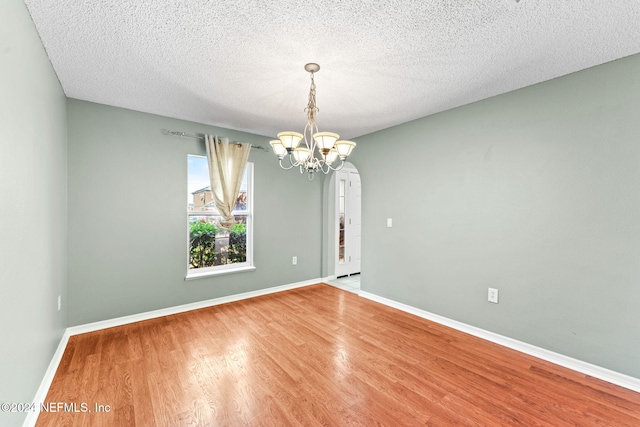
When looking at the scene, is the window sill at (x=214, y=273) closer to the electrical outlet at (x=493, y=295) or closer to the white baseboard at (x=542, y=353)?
the white baseboard at (x=542, y=353)

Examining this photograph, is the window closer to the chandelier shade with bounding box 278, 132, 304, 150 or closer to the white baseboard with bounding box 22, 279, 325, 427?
the white baseboard with bounding box 22, 279, 325, 427

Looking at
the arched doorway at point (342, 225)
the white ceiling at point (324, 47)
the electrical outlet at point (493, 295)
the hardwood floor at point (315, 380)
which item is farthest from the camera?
the arched doorway at point (342, 225)

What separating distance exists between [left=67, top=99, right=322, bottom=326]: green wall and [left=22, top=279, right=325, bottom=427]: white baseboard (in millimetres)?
61

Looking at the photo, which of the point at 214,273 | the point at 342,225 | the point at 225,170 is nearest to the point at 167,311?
the point at 214,273

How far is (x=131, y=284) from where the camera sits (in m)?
3.13

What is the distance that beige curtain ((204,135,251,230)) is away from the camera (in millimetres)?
3535

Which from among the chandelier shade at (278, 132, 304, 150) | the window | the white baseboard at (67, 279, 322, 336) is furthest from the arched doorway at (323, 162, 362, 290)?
the chandelier shade at (278, 132, 304, 150)

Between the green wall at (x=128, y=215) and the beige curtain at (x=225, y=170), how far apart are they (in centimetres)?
21

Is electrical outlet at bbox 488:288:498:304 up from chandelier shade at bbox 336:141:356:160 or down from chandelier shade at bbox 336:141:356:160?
down

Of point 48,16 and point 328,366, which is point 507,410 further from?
point 48,16

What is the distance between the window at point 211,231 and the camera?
360 centimetres

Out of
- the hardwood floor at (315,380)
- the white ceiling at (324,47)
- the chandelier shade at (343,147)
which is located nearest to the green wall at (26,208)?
the white ceiling at (324,47)

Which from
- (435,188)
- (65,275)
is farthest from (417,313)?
(65,275)

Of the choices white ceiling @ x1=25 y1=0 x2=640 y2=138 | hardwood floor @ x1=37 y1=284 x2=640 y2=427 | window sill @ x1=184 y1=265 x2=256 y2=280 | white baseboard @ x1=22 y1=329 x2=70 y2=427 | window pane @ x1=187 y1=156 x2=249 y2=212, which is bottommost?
hardwood floor @ x1=37 y1=284 x2=640 y2=427
